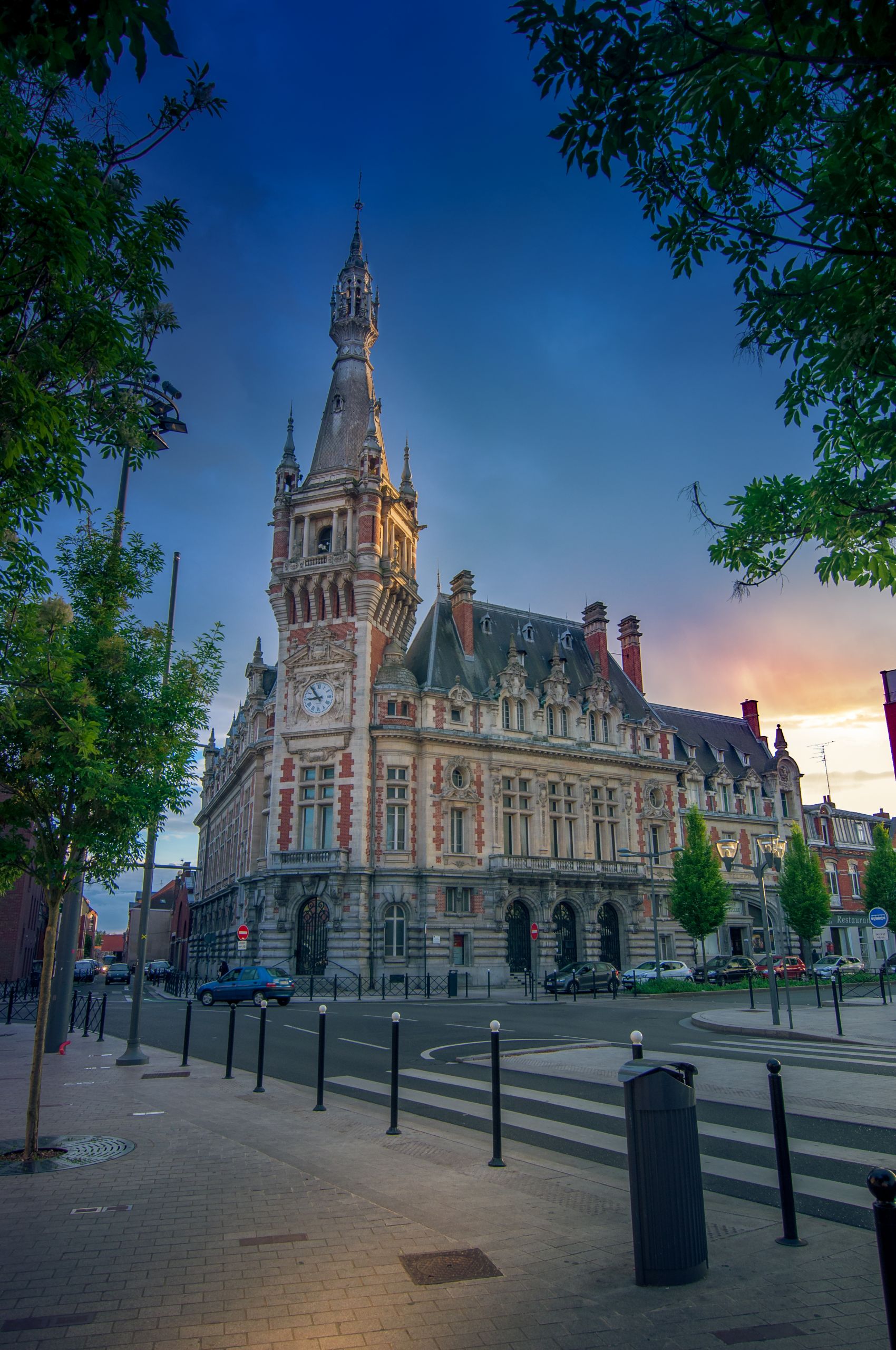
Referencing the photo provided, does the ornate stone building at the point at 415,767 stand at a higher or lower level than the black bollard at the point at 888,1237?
higher

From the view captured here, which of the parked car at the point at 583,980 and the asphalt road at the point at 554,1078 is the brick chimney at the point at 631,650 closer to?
the parked car at the point at 583,980

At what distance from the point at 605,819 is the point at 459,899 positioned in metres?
11.1

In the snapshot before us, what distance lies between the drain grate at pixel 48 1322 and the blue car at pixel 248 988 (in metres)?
26.7

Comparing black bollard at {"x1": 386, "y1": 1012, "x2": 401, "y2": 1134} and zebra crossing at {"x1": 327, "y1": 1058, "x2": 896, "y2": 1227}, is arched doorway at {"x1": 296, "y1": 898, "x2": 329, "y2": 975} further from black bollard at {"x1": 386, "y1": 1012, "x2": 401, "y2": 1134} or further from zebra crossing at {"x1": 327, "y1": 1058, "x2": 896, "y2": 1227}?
black bollard at {"x1": 386, "y1": 1012, "x2": 401, "y2": 1134}

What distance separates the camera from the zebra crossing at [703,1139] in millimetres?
6692

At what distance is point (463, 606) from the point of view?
49.6 meters

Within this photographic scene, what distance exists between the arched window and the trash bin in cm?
3637

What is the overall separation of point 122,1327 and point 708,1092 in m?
8.41

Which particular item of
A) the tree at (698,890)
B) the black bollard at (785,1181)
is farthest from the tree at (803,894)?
the black bollard at (785,1181)

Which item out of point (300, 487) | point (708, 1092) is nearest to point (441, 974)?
point (300, 487)

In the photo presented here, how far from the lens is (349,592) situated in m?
43.7

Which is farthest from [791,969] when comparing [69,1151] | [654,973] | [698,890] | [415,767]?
[69,1151]

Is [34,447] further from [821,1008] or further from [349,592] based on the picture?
[349,592]

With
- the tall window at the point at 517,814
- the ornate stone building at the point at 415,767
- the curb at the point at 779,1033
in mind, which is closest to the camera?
the curb at the point at 779,1033
